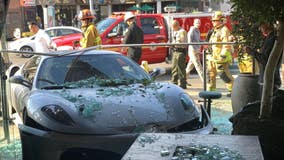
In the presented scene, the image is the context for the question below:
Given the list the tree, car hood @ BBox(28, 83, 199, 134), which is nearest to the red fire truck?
car hood @ BBox(28, 83, 199, 134)

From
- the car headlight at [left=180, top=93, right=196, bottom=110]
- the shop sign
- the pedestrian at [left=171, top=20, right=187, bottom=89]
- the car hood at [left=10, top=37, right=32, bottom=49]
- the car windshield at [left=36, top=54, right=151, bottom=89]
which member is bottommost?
the car hood at [left=10, top=37, right=32, bottom=49]

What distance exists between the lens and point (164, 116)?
5.23 meters

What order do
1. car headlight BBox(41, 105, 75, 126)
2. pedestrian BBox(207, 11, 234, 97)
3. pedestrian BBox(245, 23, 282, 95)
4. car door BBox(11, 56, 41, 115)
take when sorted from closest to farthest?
pedestrian BBox(245, 23, 282, 95) < car headlight BBox(41, 105, 75, 126) < car door BBox(11, 56, 41, 115) < pedestrian BBox(207, 11, 234, 97)

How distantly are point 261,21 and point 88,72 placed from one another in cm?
332

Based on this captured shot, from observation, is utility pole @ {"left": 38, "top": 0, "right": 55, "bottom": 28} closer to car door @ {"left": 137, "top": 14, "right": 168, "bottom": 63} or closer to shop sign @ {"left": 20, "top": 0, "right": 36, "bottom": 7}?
shop sign @ {"left": 20, "top": 0, "right": 36, "bottom": 7}

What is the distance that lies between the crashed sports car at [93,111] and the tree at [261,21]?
1.50 meters

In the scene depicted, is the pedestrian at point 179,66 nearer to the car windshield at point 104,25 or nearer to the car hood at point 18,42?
the car windshield at point 104,25

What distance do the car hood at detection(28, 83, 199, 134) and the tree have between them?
151 centimetres

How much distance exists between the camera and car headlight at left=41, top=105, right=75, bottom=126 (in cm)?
501

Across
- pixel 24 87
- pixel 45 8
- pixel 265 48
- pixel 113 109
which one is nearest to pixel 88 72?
pixel 24 87

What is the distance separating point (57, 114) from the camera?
16.7 ft

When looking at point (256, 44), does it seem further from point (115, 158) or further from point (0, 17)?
point (0, 17)

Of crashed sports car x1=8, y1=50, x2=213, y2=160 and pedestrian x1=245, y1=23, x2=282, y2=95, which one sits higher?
pedestrian x1=245, y1=23, x2=282, y2=95

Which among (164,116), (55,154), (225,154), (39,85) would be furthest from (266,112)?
(39,85)
